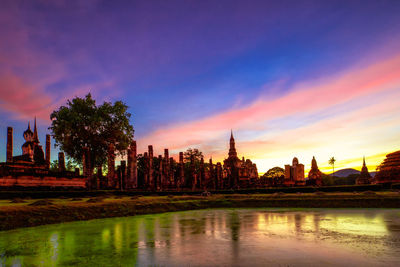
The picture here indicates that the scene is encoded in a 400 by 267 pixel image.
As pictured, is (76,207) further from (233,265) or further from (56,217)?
(233,265)

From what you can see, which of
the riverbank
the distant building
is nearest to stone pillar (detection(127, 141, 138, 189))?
the riverbank

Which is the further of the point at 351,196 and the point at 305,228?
the point at 351,196

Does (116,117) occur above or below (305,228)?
above

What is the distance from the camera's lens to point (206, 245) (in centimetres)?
801

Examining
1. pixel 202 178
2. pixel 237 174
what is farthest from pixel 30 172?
pixel 237 174

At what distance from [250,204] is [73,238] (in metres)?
15.9

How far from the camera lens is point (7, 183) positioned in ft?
75.0

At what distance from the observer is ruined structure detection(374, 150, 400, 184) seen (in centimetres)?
3767

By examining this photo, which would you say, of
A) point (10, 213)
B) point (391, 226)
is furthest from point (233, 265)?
point (10, 213)

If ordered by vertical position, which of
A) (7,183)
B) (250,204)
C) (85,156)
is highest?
(85,156)

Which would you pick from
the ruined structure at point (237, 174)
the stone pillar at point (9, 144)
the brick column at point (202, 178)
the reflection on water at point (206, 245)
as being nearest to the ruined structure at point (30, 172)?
the stone pillar at point (9, 144)

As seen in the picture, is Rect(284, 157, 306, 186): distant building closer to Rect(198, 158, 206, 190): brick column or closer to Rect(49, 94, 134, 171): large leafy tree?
Rect(198, 158, 206, 190): brick column

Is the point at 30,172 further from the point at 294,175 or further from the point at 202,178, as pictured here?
the point at 294,175

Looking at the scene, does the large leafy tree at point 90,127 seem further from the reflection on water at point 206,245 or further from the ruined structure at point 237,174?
the reflection on water at point 206,245
